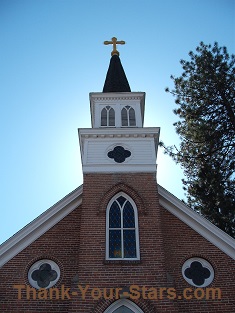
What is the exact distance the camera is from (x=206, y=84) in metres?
19.5

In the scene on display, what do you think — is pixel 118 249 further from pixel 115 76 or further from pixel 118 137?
pixel 115 76

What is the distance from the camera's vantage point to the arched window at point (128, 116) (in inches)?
623

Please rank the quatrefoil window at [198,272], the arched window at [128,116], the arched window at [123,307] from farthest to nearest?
1. the arched window at [128,116]
2. the quatrefoil window at [198,272]
3. the arched window at [123,307]

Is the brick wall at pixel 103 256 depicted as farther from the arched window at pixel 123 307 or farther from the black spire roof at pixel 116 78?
the black spire roof at pixel 116 78

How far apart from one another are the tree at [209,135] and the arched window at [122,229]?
6.91 metres

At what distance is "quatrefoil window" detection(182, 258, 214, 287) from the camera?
40.3 ft

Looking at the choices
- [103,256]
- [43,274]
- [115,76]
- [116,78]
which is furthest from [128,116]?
[43,274]

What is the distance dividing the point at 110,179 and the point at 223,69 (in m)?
9.60

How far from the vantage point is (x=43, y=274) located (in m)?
12.3

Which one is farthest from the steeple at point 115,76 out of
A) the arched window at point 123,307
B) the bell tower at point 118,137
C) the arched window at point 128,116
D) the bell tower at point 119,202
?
the arched window at point 123,307

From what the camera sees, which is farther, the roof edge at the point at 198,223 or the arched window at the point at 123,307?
the roof edge at the point at 198,223

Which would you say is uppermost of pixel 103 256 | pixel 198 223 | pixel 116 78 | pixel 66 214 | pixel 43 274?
pixel 116 78

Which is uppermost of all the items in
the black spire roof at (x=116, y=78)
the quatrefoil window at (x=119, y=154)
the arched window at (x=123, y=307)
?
the black spire roof at (x=116, y=78)

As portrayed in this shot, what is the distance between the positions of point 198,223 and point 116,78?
852 cm
